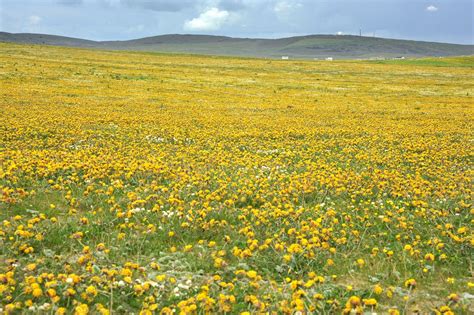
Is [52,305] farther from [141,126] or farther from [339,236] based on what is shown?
[141,126]

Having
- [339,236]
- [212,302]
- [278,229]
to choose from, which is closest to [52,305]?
[212,302]

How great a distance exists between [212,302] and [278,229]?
309 cm

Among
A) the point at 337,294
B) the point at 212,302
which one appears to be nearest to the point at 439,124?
the point at 337,294

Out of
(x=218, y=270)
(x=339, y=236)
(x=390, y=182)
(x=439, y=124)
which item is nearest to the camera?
(x=218, y=270)

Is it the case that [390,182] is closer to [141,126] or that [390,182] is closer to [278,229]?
[278,229]

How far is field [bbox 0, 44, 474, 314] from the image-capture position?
19.1 feet

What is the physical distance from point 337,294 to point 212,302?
1.96m

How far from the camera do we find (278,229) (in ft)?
26.6

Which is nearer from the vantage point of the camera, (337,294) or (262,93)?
(337,294)

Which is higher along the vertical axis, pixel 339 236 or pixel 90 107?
pixel 90 107

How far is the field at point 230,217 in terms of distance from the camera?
5824 millimetres

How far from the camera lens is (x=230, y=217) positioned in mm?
8875

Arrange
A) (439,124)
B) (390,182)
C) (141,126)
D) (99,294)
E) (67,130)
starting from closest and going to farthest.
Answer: (99,294) → (390,182) → (67,130) → (141,126) → (439,124)

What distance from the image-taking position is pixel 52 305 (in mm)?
5191
